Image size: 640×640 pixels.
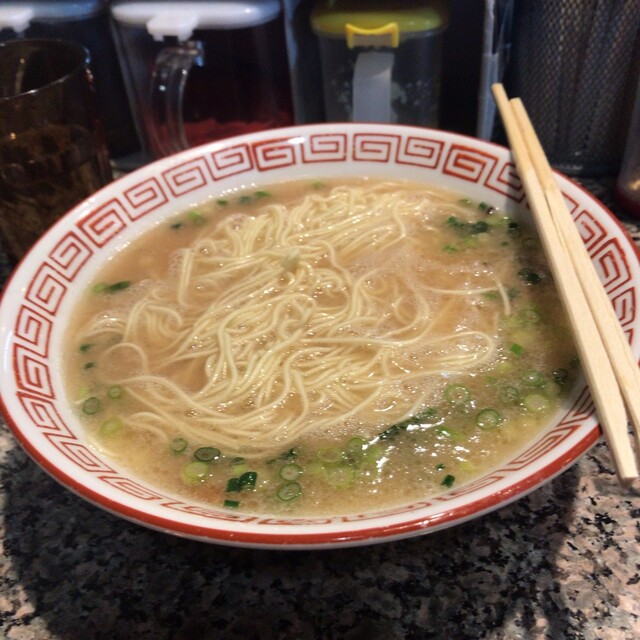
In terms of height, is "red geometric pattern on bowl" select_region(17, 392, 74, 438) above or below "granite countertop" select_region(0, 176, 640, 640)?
above

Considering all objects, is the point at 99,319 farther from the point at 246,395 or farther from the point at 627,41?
the point at 627,41

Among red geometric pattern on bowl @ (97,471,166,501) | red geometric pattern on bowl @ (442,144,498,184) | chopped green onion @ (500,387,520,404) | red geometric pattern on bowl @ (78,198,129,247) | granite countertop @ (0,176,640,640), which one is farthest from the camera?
red geometric pattern on bowl @ (442,144,498,184)

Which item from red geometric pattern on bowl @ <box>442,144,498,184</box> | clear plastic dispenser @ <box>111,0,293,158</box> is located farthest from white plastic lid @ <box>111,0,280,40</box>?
red geometric pattern on bowl @ <box>442,144,498,184</box>

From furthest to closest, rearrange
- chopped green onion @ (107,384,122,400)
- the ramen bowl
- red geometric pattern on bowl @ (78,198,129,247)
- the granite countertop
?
red geometric pattern on bowl @ (78,198,129,247) < chopped green onion @ (107,384,122,400) < the granite countertop < the ramen bowl

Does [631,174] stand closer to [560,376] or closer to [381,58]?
[381,58]

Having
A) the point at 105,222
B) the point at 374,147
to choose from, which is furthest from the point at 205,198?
the point at 374,147

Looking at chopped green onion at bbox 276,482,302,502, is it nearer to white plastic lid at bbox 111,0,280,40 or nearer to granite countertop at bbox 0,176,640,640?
granite countertop at bbox 0,176,640,640
